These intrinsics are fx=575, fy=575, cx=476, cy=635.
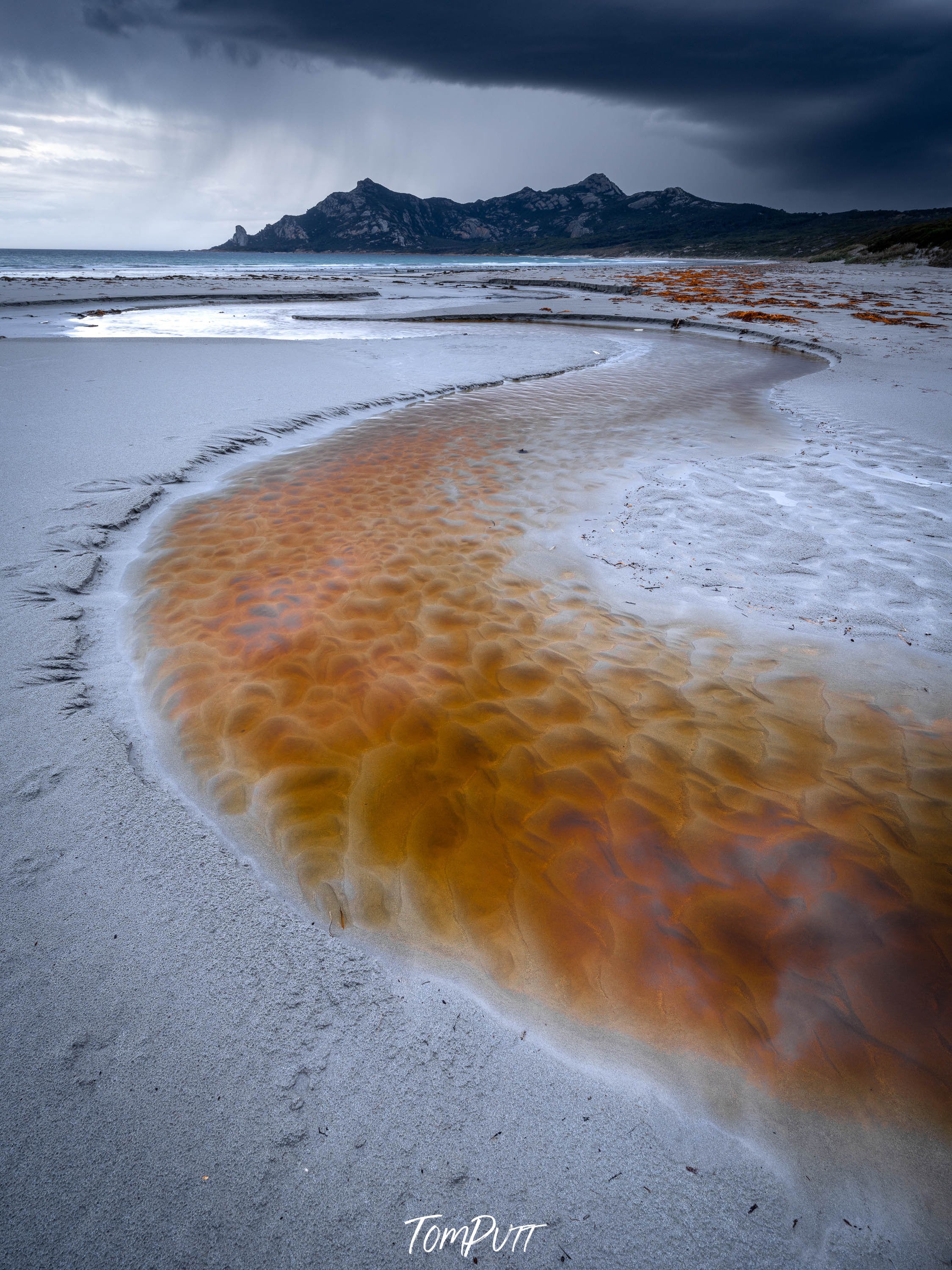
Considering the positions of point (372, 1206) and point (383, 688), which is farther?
point (383, 688)

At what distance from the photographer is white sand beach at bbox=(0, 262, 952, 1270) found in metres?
1.31

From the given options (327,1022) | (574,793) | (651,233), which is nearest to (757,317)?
(574,793)

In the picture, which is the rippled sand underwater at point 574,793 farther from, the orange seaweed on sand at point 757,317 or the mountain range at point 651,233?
the mountain range at point 651,233

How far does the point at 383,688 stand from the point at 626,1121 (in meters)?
2.04

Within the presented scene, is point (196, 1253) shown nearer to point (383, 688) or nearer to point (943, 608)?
point (383, 688)

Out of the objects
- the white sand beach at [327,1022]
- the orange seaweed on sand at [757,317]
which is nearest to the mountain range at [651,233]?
the orange seaweed on sand at [757,317]

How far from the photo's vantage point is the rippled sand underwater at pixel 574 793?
178 cm

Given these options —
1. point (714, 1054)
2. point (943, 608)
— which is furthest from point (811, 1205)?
point (943, 608)

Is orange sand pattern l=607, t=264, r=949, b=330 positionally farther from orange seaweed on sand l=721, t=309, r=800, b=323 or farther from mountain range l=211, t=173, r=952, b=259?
mountain range l=211, t=173, r=952, b=259

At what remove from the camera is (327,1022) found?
1.66m

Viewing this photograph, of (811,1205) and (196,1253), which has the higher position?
(196,1253)

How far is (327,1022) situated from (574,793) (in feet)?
4.17

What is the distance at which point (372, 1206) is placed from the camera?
133cm

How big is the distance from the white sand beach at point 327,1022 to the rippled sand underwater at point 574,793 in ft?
0.45
